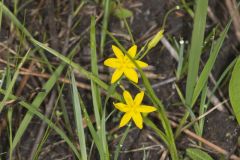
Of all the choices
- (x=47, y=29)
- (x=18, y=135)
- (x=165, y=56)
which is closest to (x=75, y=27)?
(x=47, y=29)

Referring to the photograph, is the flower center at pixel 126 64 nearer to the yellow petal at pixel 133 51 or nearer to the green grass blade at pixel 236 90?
the yellow petal at pixel 133 51

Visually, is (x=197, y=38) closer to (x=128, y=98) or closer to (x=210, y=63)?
(x=210, y=63)

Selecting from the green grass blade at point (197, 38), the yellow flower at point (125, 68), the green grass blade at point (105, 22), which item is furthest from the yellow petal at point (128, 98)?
the green grass blade at point (105, 22)

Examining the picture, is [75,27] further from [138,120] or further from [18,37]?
[138,120]

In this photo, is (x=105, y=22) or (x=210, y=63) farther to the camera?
(x=105, y=22)

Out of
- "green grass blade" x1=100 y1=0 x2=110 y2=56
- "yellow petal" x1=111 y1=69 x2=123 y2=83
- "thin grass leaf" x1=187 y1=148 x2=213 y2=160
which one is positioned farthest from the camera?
"green grass blade" x1=100 y1=0 x2=110 y2=56

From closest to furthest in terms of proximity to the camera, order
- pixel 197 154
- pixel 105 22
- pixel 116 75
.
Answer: pixel 116 75 → pixel 197 154 → pixel 105 22

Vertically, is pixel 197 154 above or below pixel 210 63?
below

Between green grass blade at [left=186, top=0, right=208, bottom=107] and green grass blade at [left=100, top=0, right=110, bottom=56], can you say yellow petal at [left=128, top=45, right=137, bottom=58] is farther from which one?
green grass blade at [left=100, top=0, right=110, bottom=56]

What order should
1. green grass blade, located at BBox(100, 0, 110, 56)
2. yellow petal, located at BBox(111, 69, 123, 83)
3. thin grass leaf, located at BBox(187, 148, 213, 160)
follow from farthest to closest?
1. green grass blade, located at BBox(100, 0, 110, 56)
2. thin grass leaf, located at BBox(187, 148, 213, 160)
3. yellow petal, located at BBox(111, 69, 123, 83)

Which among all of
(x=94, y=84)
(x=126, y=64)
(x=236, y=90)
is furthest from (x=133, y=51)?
(x=236, y=90)

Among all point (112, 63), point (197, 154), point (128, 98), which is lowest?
point (197, 154)

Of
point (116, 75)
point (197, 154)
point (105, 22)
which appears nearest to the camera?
point (116, 75)

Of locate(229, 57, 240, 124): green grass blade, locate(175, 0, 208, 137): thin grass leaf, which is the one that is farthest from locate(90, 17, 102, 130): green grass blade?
locate(229, 57, 240, 124): green grass blade
